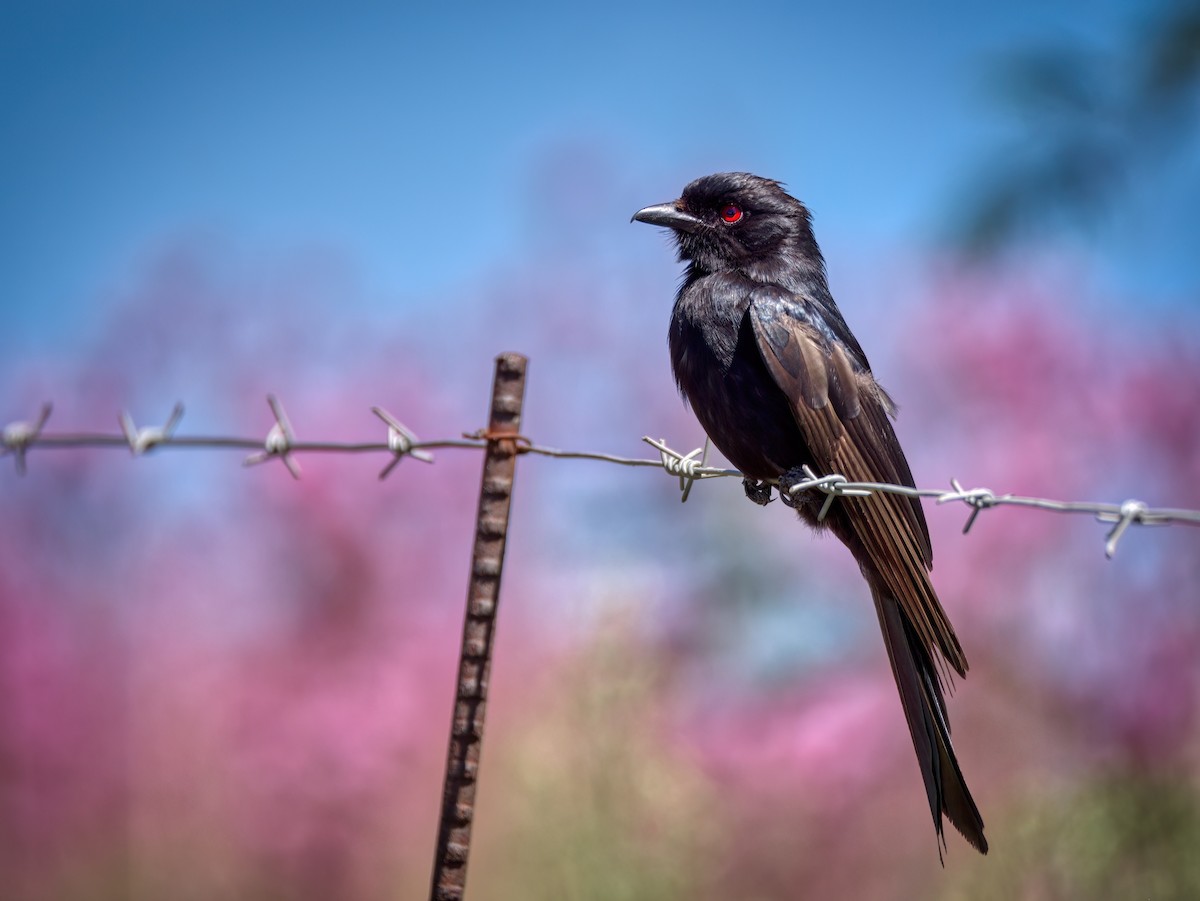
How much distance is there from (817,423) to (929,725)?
0.72 m

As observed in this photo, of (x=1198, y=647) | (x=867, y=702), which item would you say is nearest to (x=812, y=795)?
(x=867, y=702)

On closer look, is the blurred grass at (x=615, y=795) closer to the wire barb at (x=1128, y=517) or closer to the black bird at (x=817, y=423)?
the black bird at (x=817, y=423)

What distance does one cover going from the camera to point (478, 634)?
1.76m

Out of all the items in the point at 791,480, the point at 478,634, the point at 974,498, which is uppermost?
the point at 791,480

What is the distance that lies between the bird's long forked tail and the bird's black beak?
1.23 m

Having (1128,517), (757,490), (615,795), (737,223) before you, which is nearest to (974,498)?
(1128,517)

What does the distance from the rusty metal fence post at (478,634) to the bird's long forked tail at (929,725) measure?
2.77 feet

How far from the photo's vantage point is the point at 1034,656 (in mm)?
4238

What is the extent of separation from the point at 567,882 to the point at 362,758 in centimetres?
95

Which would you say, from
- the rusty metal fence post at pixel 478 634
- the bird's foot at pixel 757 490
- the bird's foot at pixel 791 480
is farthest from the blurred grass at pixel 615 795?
the rusty metal fence post at pixel 478 634

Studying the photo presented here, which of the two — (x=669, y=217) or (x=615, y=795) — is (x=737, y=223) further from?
(x=615, y=795)

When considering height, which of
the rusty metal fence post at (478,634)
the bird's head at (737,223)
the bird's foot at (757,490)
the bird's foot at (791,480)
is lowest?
the rusty metal fence post at (478,634)

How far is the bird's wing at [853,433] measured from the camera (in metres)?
2.32

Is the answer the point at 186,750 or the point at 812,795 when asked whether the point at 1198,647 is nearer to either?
the point at 812,795
